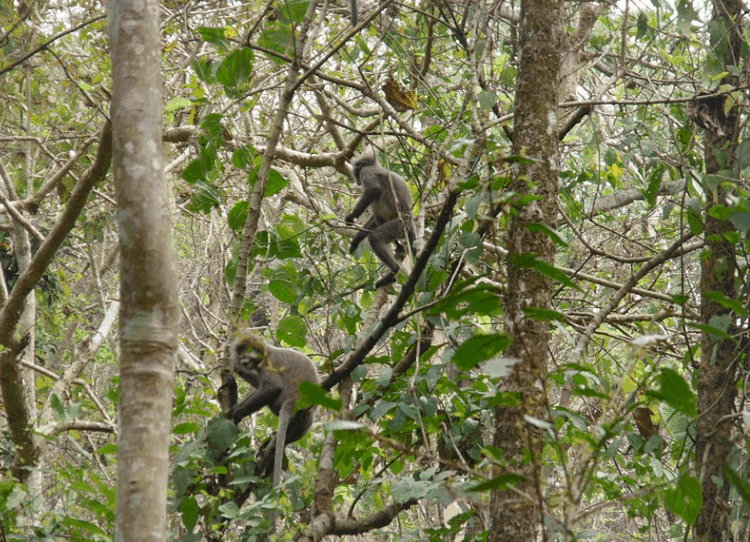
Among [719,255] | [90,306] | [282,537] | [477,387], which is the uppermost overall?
[90,306]

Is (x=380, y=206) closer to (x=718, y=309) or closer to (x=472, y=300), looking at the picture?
(x=718, y=309)

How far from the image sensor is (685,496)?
168 cm

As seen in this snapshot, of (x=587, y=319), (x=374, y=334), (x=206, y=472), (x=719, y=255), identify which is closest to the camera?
(x=374, y=334)

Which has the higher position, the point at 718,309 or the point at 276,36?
the point at 276,36

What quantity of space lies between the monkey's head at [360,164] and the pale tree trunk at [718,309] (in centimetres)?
319

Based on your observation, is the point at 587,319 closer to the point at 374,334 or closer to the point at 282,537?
the point at 374,334

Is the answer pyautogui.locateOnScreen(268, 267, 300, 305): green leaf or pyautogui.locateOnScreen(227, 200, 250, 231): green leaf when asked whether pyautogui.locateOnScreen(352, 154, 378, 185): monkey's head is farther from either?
pyautogui.locateOnScreen(227, 200, 250, 231): green leaf

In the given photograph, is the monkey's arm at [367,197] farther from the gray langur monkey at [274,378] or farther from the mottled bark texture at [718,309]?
the mottled bark texture at [718,309]

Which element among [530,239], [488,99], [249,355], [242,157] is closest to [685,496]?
[530,239]

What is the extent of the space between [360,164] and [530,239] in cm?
405

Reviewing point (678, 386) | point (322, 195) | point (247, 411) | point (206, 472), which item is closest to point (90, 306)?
point (322, 195)

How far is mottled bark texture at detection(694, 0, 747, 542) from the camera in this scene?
2.80 meters

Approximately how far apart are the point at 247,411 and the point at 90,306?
473 cm

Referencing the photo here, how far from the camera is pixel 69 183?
5934 millimetres
